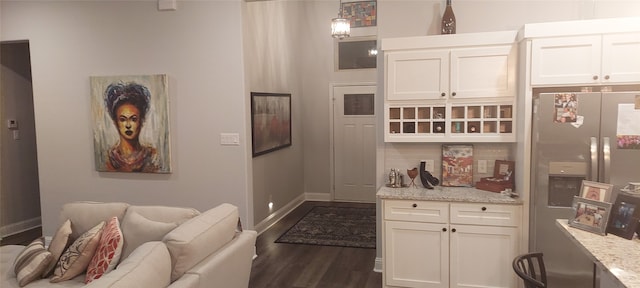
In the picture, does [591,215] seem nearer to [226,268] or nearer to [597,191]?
[597,191]

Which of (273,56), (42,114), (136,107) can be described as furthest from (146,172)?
(273,56)

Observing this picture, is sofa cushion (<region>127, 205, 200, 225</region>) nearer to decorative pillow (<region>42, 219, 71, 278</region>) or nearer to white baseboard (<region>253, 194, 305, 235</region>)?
decorative pillow (<region>42, 219, 71, 278</region>)

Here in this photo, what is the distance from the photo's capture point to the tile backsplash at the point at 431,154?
3596mm

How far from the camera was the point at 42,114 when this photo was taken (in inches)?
182

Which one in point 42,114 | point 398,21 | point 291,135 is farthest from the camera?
point 291,135

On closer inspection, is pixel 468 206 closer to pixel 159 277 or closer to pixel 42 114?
pixel 159 277

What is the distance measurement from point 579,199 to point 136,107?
12.6ft

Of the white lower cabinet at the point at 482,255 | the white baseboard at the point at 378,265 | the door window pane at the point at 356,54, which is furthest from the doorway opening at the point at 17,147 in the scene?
the white lower cabinet at the point at 482,255

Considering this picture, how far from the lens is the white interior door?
660cm

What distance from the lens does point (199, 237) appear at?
7.59ft

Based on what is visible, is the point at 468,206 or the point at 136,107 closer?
the point at 468,206

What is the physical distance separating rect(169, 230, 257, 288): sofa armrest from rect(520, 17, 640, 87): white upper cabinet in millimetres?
2319

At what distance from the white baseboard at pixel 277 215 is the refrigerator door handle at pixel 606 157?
342cm

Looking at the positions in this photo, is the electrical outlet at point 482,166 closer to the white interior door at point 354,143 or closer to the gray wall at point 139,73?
the gray wall at point 139,73
